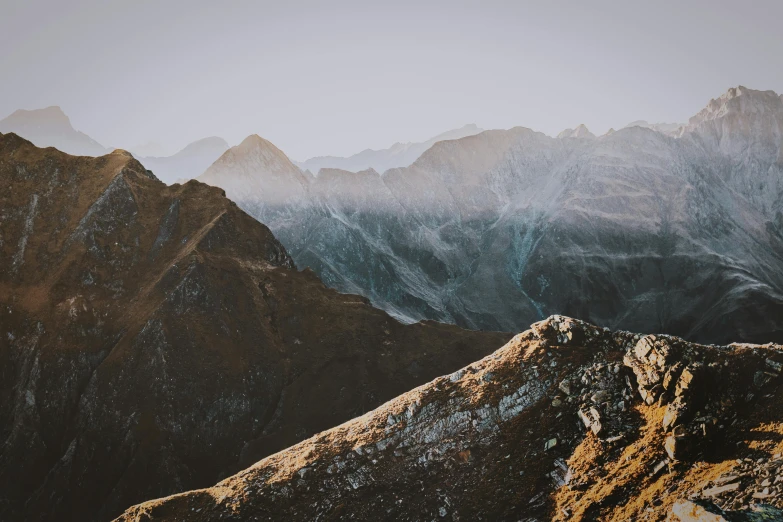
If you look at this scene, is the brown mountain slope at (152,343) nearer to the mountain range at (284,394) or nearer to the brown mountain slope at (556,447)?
the mountain range at (284,394)

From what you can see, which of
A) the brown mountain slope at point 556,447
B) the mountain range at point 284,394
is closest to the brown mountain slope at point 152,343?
the mountain range at point 284,394

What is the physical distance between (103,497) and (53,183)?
75.1 meters

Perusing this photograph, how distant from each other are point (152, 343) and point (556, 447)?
3245 inches

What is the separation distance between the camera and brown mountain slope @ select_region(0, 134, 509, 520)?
89.4 m

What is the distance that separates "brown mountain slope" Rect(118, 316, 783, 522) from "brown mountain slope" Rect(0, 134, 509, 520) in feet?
158

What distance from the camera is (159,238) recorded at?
4823 inches

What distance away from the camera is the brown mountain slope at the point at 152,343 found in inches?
3521

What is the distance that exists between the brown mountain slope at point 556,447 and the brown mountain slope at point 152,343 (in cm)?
4822

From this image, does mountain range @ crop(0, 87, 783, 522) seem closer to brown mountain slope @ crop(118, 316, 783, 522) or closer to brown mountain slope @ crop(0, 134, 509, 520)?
brown mountain slope @ crop(118, 316, 783, 522)

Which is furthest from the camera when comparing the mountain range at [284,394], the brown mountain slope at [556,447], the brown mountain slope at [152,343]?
the brown mountain slope at [152,343]

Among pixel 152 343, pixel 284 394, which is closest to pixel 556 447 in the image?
pixel 284 394

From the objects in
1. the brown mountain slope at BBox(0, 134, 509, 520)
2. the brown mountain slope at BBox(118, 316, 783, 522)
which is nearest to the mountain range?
the brown mountain slope at BBox(118, 316, 783, 522)

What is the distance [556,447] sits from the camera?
4131cm

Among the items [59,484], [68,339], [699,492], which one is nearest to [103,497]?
[59,484]
